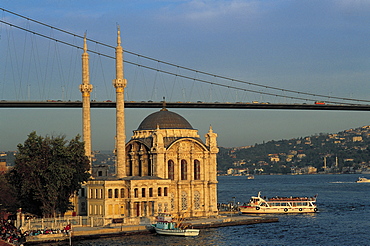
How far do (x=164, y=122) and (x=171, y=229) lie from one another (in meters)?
14.1

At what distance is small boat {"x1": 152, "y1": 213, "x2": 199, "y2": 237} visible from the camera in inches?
2291

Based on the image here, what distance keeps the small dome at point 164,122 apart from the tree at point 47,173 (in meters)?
8.63

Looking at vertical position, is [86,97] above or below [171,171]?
above

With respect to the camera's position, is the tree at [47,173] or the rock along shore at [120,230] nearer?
the rock along shore at [120,230]

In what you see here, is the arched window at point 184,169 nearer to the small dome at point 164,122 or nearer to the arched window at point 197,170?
the arched window at point 197,170

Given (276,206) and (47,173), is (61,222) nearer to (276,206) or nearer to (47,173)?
(47,173)

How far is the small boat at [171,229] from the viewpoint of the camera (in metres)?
58.2

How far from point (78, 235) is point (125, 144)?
17.0 metres

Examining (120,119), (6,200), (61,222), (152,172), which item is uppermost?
(120,119)

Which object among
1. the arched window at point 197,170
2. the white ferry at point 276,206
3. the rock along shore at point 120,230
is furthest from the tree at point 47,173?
the white ferry at point 276,206

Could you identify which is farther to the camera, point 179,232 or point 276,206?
point 276,206

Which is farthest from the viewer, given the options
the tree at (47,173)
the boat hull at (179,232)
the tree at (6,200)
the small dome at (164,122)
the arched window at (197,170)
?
the arched window at (197,170)

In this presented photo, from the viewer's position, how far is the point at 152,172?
220ft

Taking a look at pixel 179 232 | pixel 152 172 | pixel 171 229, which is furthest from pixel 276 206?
pixel 171 229
